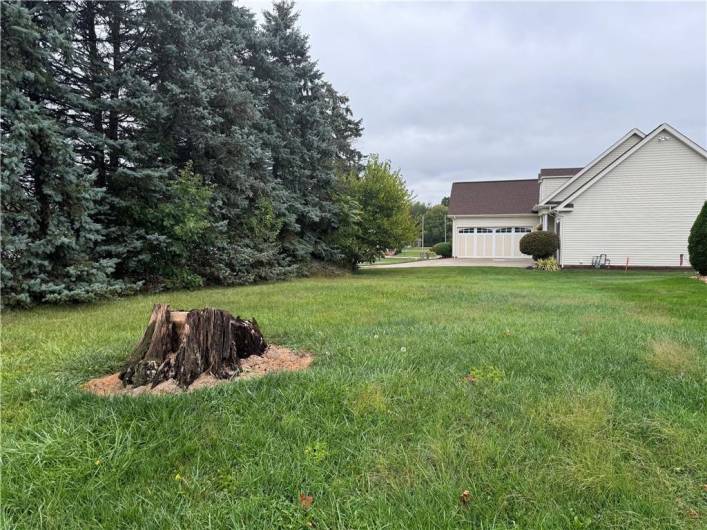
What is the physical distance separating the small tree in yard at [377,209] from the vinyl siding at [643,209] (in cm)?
786

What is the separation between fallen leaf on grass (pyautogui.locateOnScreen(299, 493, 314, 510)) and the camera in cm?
185

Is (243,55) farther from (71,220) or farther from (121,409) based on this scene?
(121,409)

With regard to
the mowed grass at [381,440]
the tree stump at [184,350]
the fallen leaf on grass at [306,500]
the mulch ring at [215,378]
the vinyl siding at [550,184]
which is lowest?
the fallen leaf on grass at [306,500]

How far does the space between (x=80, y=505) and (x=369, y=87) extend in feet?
63.6

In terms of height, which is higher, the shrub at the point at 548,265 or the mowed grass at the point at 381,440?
the shrub at the point at 548,265

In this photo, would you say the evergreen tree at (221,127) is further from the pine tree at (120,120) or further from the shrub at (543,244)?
the shrub at (543,244)

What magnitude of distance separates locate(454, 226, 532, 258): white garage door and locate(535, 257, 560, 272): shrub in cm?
924

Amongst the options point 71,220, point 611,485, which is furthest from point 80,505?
point 71,220

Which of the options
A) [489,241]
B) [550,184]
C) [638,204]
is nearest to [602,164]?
[550,184]

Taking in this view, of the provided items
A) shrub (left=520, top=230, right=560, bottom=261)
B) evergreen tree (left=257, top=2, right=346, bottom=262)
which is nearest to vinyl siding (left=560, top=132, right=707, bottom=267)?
shrub (left=520, top=230, right=560, bottom=261)

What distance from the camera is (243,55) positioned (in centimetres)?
1409

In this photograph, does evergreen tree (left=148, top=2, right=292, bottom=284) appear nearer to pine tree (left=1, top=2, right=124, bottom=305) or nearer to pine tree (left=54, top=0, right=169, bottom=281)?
pine tree (left=54, top=0, right=169, bottom=281)

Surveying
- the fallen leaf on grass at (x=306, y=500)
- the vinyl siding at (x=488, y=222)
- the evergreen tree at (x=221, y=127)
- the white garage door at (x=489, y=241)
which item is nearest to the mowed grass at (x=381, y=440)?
the fallen leaf on grass at (x=306, y=500)

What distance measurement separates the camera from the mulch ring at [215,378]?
118 inches
